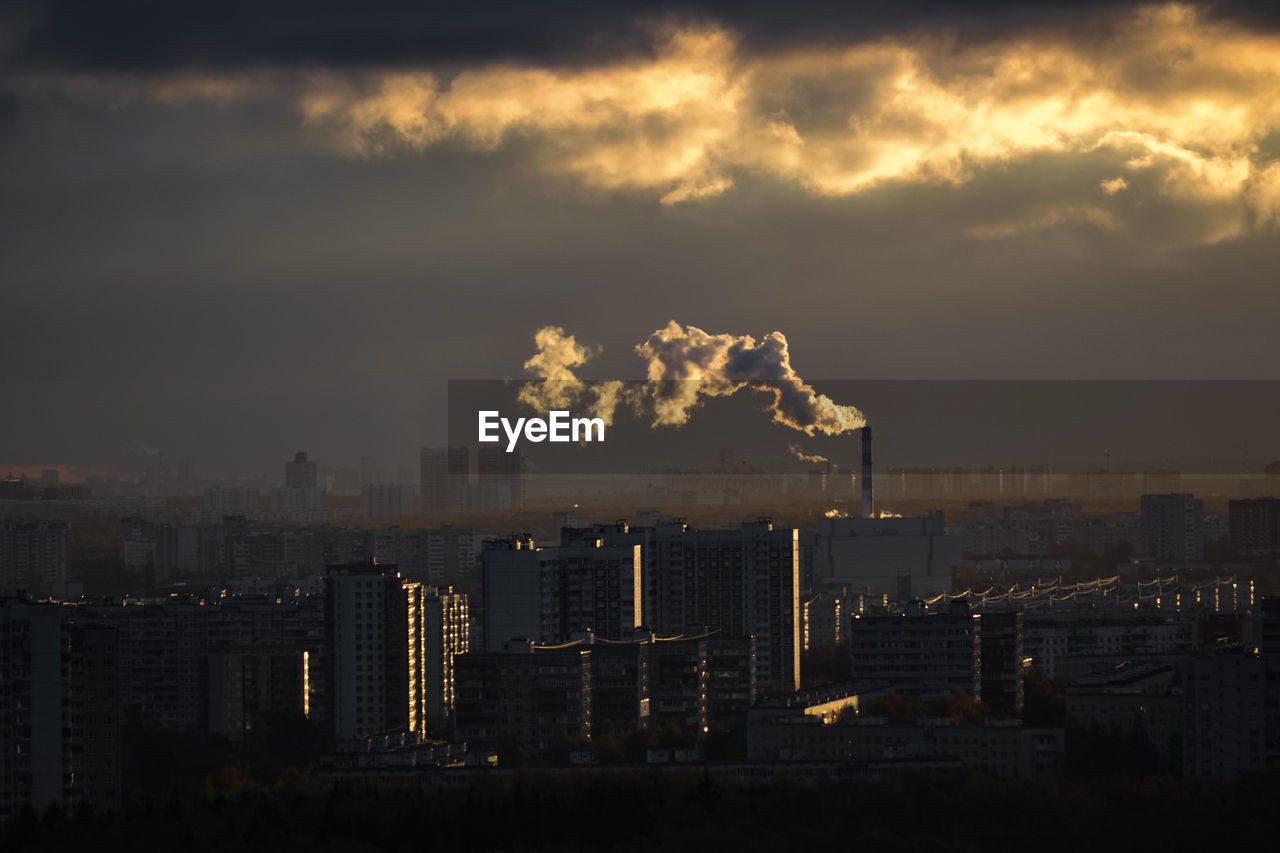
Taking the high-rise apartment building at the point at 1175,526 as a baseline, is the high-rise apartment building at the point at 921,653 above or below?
below

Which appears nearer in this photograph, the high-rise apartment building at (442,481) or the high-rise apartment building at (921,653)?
the high-rise apartment building at (921,653)

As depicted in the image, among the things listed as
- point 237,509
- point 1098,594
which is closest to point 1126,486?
point 1098,594

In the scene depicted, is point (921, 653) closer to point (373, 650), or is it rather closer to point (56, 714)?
point (373, 650)

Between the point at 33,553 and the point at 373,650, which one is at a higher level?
the point at 33,553

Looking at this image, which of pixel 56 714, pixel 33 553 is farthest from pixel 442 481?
pixel 56 714

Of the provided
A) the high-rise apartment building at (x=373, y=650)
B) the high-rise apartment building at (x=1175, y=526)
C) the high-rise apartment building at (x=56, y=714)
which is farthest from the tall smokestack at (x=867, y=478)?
the high-rise apartment building at (x=56, y=714)

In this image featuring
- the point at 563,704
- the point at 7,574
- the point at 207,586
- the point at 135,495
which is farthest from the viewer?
the point at 135,495

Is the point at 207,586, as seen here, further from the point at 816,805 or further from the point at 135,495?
the point at 816,805

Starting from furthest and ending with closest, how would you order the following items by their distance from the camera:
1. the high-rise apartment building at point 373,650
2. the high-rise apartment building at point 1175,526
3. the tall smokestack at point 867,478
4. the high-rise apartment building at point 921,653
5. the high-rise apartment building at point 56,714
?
1. the high-rise apartment building at point 1175,526
2. the tall smokestack at point 867,478
3. the high-rise apartment building at point 921,653
4. the high-rise apartment building at point 373,650
5. the high-rise apartment building at point 56,714

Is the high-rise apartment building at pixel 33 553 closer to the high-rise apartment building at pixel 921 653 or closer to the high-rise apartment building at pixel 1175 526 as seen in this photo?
the high-rise apartment building at pixel 921 653
